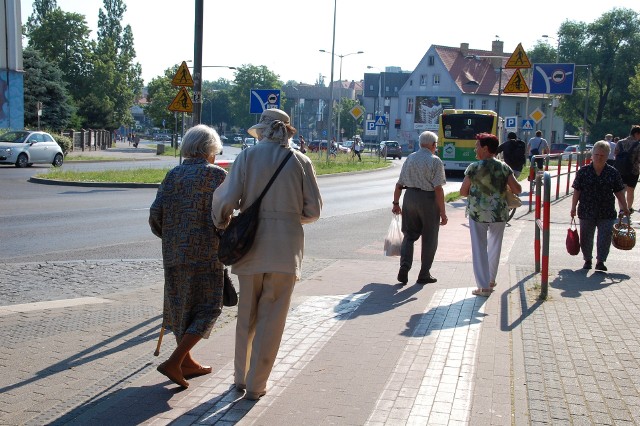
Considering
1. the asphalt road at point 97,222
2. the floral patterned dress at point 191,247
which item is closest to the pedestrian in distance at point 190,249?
the floral patterned dress at point 191,247

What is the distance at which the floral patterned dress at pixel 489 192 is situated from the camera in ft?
27.7

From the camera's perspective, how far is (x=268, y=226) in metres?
4.96

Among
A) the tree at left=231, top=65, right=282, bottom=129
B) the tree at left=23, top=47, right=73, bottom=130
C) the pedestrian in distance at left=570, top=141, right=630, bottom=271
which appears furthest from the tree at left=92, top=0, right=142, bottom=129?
the pedestrian in distance at left=570, top=141, right=630, bottom=271

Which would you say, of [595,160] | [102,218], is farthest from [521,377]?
[102,218]

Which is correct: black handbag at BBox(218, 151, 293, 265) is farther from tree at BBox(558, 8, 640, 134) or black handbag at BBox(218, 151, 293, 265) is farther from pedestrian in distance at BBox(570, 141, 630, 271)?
tree at BBox(558, 8, 640, 134)

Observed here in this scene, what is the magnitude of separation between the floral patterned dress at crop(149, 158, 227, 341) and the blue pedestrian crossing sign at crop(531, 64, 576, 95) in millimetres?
15433

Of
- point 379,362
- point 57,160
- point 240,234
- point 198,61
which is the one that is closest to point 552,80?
point 198,61

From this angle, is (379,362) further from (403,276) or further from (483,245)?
(403,276)

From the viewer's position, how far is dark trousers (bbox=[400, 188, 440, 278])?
9.03 m

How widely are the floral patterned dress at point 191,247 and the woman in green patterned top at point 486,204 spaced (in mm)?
3886

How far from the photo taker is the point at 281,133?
5.04 m

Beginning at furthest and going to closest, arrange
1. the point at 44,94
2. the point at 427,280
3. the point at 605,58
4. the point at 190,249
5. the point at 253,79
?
the point at 253,79 < the point at 605,58 < the point at 44,94 < the point at 427,280 < the point at 190,249

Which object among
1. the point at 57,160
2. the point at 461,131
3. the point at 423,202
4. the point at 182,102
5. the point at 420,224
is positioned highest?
the point at 182,102

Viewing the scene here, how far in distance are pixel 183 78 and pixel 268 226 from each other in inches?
350
